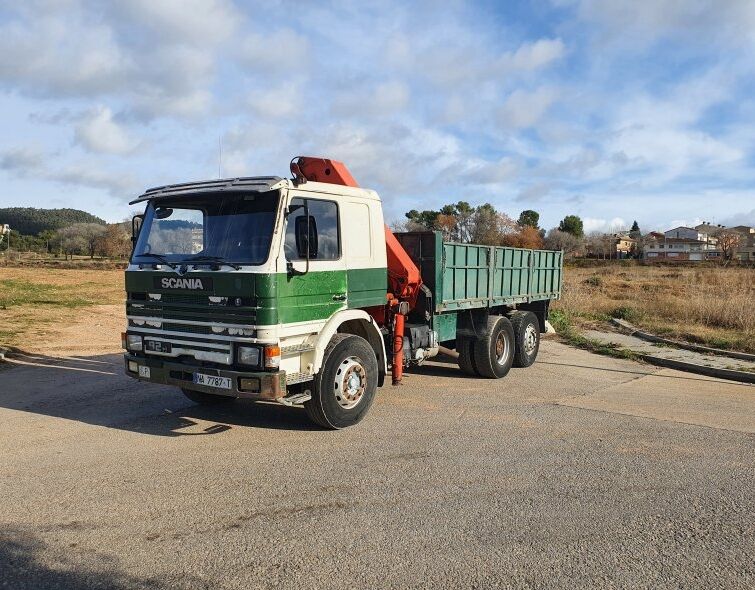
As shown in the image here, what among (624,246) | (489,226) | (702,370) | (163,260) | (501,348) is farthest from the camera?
(624,246)

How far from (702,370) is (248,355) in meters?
8.63

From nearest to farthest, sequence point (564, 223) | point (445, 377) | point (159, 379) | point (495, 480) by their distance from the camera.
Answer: point (495, 480)
point (159, 379)
point (445, 377)
point (564, 223)

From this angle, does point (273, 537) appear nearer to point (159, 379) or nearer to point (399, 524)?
point (399, 524)

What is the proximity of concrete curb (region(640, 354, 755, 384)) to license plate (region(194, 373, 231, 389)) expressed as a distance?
28.2 ft

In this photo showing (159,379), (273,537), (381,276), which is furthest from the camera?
(381,276)

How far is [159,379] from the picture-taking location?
6.09 meters

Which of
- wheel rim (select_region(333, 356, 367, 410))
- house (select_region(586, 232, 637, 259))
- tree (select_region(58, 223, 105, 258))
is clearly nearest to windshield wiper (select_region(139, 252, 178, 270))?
wheel rim (select_region(333, 356, 367, 410))

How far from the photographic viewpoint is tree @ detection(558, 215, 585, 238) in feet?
338

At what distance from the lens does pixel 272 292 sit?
5465 millimetres

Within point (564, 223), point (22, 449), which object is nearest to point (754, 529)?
point (22, 449)

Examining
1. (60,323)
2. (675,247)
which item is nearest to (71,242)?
(60,323)

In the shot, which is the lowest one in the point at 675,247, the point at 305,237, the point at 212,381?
the point at 212,381

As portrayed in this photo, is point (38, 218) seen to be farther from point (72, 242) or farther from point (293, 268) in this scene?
point (293, 268)

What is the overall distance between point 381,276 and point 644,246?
11784 centimetres
